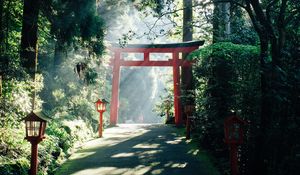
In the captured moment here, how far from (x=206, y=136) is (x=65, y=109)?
7655 millimetres

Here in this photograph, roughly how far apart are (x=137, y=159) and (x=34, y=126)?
3824mm

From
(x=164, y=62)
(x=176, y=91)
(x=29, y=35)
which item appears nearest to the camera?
(x=29, y=35)

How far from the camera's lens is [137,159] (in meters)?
9.35

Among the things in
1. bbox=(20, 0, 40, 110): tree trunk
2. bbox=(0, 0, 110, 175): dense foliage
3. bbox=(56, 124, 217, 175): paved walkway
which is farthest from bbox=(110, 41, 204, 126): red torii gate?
bbox=(20, 0, 40, 110): tree trunk

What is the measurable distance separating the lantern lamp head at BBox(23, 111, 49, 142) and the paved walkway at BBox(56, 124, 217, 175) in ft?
7.24

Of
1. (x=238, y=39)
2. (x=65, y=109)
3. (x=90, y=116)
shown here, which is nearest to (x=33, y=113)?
(x=238, y=39)

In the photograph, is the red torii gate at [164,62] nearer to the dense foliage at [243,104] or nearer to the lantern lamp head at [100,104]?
the lantern lamp head at [100,104]

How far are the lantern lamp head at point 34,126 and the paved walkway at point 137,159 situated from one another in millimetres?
2208

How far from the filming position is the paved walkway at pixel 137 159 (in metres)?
8.18

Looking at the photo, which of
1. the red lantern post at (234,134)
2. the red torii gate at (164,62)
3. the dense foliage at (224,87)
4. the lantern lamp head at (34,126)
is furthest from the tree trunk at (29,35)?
the red torii gate at (164,62)

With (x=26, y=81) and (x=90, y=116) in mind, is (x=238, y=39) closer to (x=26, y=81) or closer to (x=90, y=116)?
(x=26, y=81)

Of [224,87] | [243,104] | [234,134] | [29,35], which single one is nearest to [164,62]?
[224,87]

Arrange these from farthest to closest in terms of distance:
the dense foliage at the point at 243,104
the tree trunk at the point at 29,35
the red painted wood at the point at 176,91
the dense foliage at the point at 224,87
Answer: the red painted wood at the point at 176,91 < the tree trunk at the point at 29,35 < the dense foliage at the point at 224,87 < the dense foliage at the point at 243,104

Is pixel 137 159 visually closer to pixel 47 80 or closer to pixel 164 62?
pixel 47 80
